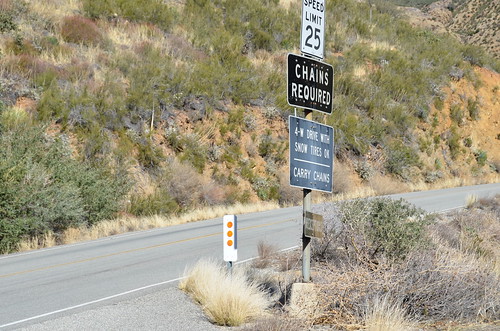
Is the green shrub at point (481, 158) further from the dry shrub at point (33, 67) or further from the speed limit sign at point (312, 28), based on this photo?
the speed limit sign at point (312, 28)

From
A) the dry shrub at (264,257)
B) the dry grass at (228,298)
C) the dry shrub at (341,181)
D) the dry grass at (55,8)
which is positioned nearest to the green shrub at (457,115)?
the dry shrub at (341,181)

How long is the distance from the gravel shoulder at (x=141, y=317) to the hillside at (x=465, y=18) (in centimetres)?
7085

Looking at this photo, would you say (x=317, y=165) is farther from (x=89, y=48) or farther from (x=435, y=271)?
(x=89, y=48)

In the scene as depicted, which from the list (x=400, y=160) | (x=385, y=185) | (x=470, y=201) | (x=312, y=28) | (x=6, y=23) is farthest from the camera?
(x=400, y=160)

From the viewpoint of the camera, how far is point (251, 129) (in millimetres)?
29984

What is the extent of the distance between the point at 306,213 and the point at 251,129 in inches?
878

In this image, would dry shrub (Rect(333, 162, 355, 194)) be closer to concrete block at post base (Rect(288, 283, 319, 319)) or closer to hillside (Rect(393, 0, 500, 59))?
concrete block at post base (Rect(288, 283, 319, 319))

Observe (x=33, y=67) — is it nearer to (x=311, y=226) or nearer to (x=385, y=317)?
(x=311, y=226)

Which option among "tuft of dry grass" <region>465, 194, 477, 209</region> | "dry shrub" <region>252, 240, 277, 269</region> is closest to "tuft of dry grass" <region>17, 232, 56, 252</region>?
"dry shrub" <region>252, 240, 277, 269</region>

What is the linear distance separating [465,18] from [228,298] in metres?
89.8

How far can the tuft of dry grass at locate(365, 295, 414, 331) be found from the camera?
274 inches

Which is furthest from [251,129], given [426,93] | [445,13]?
[445,13]

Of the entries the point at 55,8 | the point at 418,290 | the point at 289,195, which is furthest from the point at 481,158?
the point at 418,290

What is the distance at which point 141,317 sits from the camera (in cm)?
818
